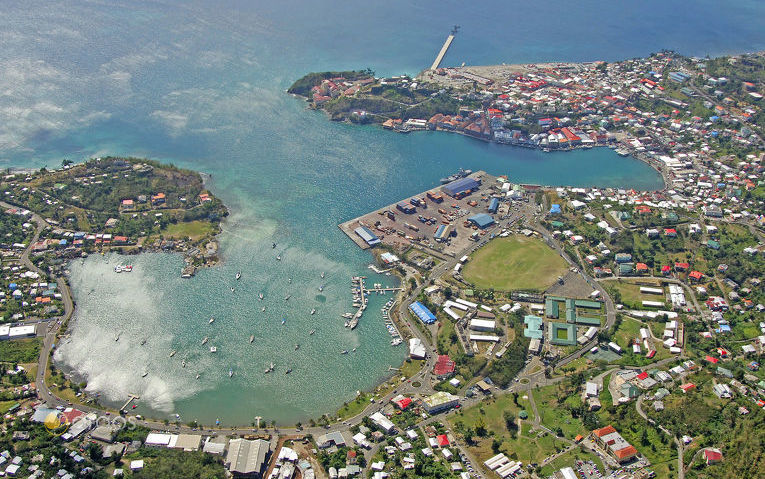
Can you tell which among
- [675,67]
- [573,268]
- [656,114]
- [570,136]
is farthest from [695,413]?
[675,67]

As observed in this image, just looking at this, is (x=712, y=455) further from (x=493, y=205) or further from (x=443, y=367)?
(x=493, y=205)

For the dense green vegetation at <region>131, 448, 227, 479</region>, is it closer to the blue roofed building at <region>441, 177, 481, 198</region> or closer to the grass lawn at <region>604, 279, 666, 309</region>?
the grass lawn at <region>604, 279, 666, 309</region>

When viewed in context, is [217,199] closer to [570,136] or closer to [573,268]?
[573,268]

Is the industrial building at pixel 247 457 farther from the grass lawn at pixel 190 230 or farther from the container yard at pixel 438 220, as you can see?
the grass lawn at pixel 190 230

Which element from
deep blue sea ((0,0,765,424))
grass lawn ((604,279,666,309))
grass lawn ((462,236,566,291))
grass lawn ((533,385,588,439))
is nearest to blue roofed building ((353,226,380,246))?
deep blue sea ((0,0,765,424))

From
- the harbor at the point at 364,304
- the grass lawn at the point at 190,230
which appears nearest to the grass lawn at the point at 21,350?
the grass lawn at the point at 190,230

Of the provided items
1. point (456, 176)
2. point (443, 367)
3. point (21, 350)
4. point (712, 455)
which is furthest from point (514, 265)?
point (21, 350)
